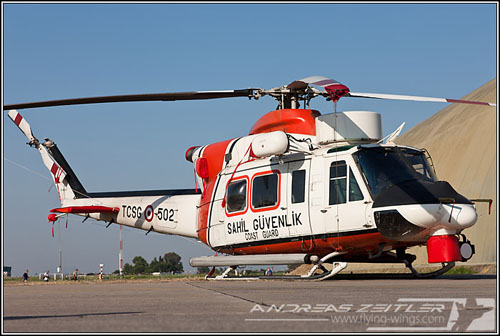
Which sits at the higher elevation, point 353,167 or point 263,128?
point 263,128

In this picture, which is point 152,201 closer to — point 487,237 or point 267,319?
point 267,319

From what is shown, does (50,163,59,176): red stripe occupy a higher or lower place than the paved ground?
higher

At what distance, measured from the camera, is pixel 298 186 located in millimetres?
14695

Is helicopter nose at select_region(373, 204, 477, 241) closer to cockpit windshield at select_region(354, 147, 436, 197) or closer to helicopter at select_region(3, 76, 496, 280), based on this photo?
helicopter at select_region(3, 76, 496, 280)

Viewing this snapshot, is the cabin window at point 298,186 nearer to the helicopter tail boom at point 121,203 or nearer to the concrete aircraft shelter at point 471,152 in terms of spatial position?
the helicopter tail boom at point 121,203

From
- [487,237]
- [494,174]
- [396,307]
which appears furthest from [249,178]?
[494,174]

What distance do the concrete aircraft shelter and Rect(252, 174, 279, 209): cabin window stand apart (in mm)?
22853

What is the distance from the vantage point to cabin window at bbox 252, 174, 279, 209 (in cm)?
1511

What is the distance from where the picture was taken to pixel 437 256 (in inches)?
519

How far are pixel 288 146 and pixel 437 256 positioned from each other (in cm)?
386

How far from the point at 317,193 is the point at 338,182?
54 cm

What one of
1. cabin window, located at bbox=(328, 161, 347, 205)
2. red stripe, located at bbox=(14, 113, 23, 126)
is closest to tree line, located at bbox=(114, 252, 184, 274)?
red stripe, located at bbox=(14, 113, 23, 126)

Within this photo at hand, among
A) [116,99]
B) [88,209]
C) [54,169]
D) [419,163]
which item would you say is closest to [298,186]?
[419,163]

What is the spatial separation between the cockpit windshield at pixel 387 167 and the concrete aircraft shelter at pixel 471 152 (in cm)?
2291
